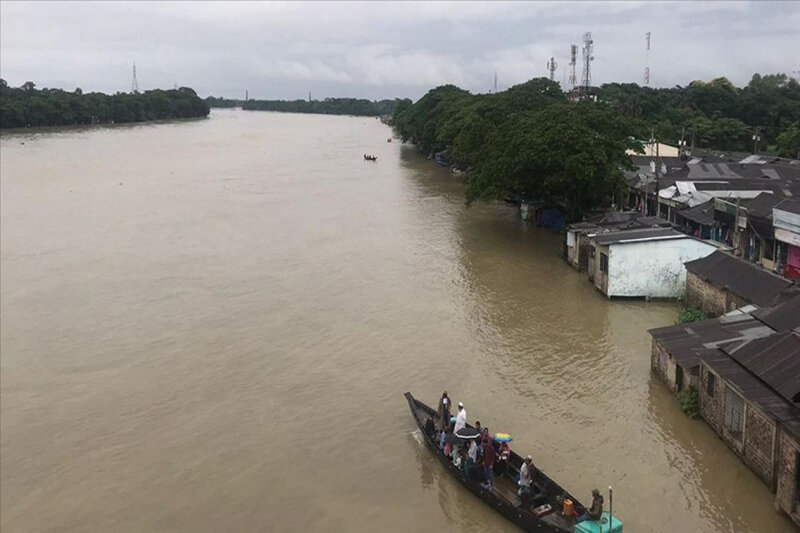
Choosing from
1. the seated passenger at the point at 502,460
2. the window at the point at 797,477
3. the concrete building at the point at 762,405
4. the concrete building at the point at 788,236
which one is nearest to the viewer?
the window at the point at 797,477

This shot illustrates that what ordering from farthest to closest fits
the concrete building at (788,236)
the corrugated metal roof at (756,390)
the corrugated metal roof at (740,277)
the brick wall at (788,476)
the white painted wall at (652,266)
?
the white painted wall at (652,266) < the concrete building at (788,236) < the corrugated metal roof at (740,277) < the corrugated metal roof at (756,390) < the brick wall at (788,476)

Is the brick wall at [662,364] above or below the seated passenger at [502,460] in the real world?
above

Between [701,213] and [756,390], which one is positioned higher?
[701,213]

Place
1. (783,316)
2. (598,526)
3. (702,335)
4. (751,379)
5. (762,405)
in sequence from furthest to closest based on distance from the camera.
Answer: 1. (702,335)
2. (783,316)
3. (751,379)
4. (762,405)
5. (598,526)

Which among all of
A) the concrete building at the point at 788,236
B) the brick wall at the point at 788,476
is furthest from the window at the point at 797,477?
the concrete building at the point at 788,236

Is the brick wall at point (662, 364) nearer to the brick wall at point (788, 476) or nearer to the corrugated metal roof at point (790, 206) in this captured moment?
the brick wall at point (788, 476)

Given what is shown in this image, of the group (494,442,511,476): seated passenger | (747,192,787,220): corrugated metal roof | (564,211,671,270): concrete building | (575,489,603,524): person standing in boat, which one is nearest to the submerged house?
(575,489,603,524): person standing in boat

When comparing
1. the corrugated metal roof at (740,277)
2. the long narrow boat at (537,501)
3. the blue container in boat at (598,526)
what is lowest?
the long narrow boat at (537,501)

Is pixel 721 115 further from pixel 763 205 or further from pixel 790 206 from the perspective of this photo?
pixel 790 206

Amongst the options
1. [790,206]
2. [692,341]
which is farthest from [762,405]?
[790,206]
